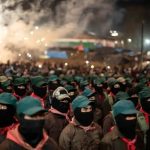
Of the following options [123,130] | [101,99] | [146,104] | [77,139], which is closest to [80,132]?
[77,139]

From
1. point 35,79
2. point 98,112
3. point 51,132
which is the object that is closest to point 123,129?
point 51,132

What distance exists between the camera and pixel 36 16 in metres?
32.1

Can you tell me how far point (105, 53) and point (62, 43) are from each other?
28.7 feet

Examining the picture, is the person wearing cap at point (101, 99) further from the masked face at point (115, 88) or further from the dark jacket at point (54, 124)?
the dark jacket at point (54, 124)

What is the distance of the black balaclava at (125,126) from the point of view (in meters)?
6.12

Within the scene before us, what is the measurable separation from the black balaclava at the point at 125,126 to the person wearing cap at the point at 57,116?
7.28ft

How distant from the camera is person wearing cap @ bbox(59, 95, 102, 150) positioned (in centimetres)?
718

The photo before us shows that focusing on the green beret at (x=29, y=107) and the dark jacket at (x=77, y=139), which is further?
the dark jacket at (x=77, y=139)

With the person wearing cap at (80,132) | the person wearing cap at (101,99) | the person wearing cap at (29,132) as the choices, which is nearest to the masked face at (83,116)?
the person wearing cap at (80,132)

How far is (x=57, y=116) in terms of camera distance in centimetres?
852

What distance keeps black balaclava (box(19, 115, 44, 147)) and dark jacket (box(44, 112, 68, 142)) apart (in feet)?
10.1

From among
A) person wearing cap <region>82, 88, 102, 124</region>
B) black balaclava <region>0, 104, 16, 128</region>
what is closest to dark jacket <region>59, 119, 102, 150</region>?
black balaclava <region>0, 104, 16, 128</region>

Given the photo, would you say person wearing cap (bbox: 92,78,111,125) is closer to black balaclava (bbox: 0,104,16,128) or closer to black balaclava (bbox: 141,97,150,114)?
black balaclava (bbox: 141,97,150,114)

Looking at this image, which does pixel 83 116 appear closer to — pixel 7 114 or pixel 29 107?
pixel 7 114
